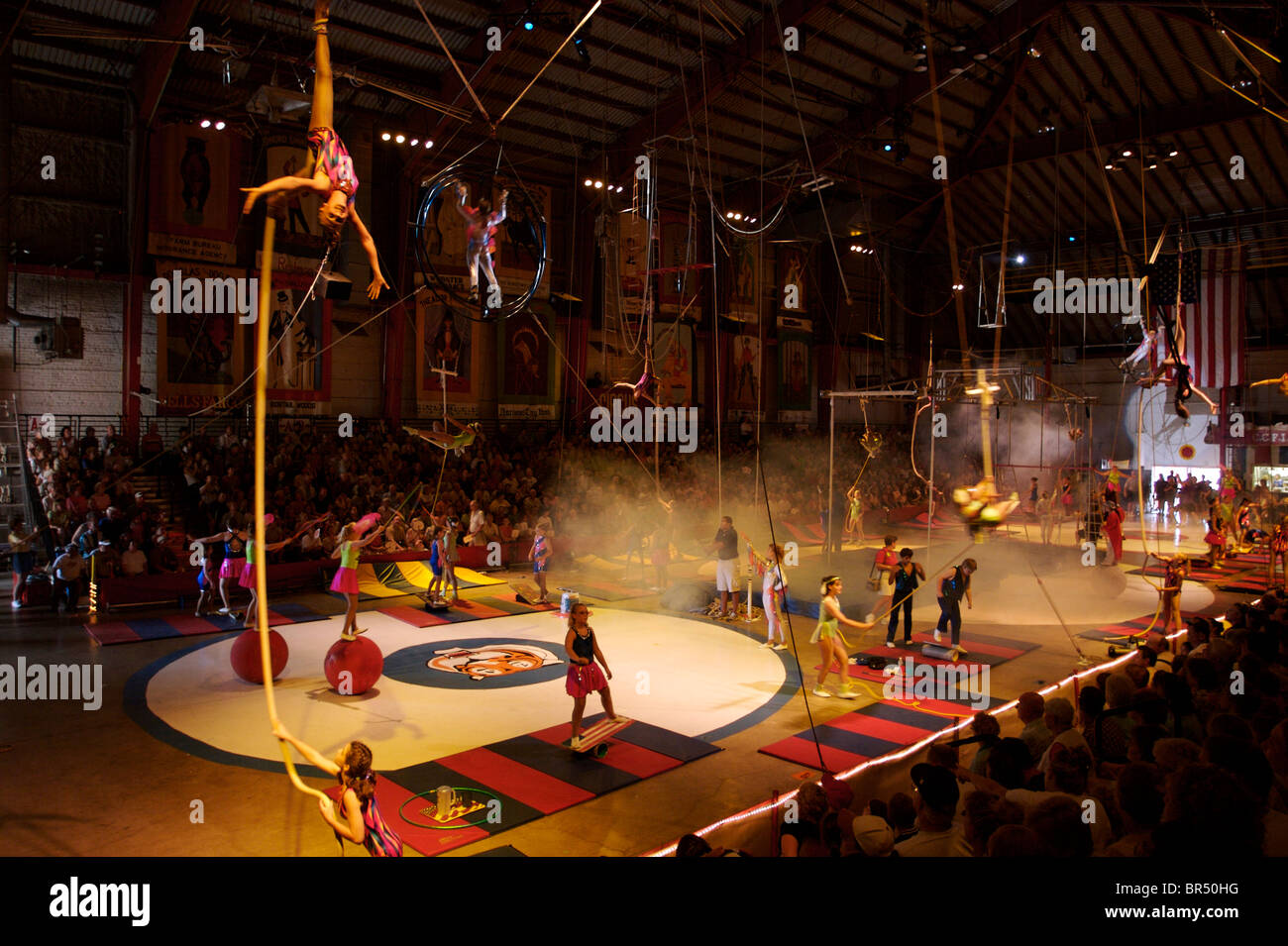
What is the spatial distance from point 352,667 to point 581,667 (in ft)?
8.84

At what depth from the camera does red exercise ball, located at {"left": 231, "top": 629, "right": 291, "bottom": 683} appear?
893 cm

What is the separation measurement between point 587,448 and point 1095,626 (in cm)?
1321

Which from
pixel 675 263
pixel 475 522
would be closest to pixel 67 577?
pixel 475 522

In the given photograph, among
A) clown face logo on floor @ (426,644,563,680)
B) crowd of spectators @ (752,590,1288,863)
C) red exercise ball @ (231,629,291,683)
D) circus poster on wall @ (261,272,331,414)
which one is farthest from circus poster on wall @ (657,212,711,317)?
crowd of spectators @ (752,590,1288,863)

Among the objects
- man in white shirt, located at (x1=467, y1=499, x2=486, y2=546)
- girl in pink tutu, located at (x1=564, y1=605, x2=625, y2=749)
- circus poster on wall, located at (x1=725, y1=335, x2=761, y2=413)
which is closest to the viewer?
girl in pink tutu, located at (x1=564, y1=605, x2=625, y2=749)

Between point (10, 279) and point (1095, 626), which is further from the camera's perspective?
point (10, 279)

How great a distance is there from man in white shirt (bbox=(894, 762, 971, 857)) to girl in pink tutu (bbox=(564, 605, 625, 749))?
12.2 ft

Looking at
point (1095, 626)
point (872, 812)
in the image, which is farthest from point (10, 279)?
point (1095, 626)

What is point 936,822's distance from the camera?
3875 mm

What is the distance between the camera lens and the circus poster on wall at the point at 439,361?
68.7ft

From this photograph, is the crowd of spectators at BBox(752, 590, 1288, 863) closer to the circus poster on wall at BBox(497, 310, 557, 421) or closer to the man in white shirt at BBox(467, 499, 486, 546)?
the man in white shirt at BBox(467, 499, 486, 546)

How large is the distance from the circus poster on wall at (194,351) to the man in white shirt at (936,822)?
56.7 ft
